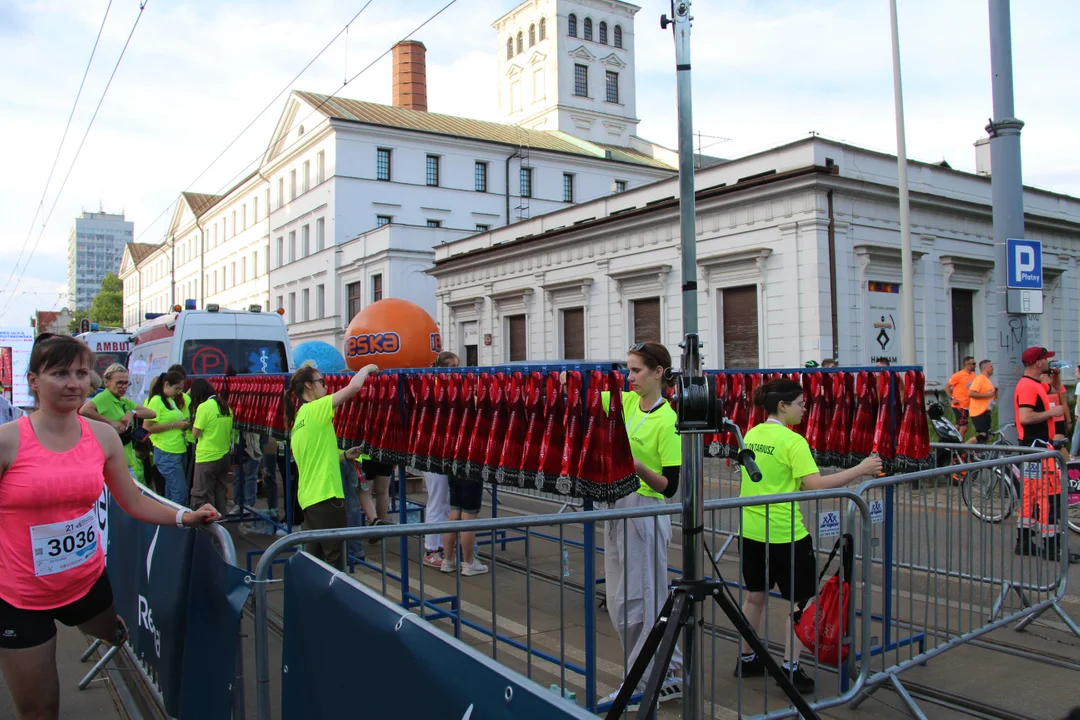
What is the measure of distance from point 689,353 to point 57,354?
2.58 metres

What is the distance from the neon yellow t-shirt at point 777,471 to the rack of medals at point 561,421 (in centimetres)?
73

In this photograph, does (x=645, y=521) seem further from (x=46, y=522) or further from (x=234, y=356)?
(x=234, y=356)

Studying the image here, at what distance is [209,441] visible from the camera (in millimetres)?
9461

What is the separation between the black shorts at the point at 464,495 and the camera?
7.33m

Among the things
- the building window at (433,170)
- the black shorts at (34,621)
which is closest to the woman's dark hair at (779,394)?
the black shorts at (34,621)

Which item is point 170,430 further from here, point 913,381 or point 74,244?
point 74,244

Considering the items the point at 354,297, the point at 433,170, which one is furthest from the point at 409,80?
the point at 354,297

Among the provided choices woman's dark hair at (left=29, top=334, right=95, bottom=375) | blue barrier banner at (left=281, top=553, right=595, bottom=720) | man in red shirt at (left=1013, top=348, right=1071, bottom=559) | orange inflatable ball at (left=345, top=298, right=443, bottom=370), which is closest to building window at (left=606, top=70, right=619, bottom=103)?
orange inflatable ball at (left=345, top=298, right=443, bottom=370)

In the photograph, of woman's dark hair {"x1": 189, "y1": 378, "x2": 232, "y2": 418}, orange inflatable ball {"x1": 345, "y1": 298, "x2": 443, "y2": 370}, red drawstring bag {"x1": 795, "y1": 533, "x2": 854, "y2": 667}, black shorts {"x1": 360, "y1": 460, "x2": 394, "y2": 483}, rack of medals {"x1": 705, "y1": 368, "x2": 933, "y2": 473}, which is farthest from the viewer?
orange inflatable ball {"x1": 345, "y1": 298, "x2": 443, "y2": 370}

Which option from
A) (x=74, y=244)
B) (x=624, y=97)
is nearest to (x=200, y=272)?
(x=624, y=97)

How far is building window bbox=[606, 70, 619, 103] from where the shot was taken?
57.1 metres

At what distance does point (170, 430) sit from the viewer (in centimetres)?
982

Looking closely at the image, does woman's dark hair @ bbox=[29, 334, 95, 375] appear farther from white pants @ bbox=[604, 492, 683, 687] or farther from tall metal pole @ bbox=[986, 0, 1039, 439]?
tall metal pole @ bbox=[986, 0, 1039, 439]

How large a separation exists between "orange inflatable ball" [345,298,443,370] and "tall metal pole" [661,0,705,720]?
13.4m
